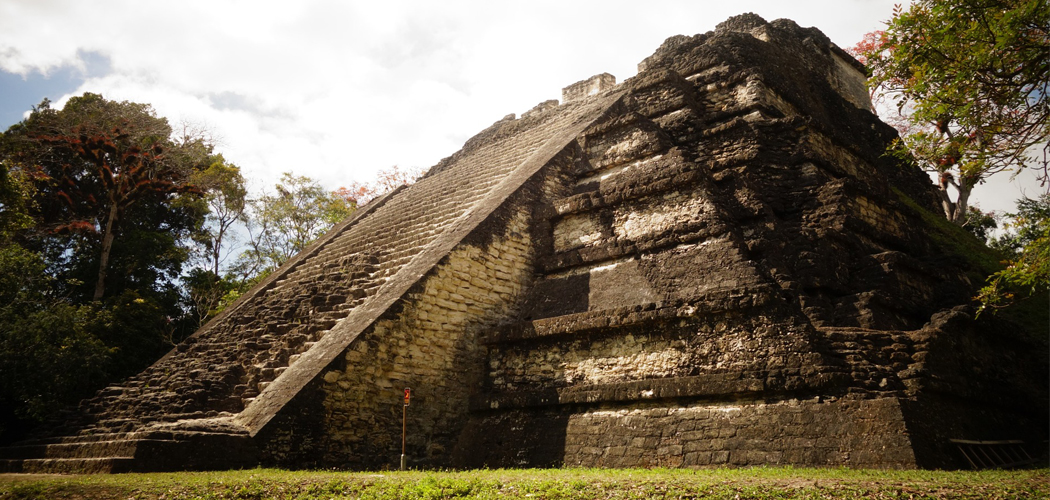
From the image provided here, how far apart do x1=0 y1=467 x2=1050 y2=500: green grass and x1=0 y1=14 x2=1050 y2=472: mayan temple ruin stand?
1.54 feet

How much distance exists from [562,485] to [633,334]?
2611 millimetres

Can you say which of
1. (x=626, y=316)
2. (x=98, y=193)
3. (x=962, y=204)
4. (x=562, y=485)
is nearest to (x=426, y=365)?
(x=626, y=316)

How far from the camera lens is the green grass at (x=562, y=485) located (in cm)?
407

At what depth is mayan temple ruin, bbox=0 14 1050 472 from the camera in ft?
19.1

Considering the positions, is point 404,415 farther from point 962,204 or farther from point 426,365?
point 962,204

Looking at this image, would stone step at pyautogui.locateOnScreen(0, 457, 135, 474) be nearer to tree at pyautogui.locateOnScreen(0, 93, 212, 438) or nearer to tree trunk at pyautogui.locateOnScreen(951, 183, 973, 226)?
tree at pyautogui.locateOnScreen(0, 93, 212, 438)

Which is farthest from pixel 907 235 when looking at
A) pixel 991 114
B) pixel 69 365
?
pixel 69 365

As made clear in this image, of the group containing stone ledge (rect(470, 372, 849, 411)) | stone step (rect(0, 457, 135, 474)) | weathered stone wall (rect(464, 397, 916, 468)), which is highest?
stone ledge (rect(470, 372, 849, 411))

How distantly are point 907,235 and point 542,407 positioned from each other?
5.51m

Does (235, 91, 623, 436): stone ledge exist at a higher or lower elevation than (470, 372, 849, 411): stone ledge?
higher

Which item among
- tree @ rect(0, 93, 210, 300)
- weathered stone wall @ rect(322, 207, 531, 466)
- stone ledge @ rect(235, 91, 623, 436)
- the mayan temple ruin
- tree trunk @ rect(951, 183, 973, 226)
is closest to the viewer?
the mayan temple ruin

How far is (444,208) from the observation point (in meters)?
10.6

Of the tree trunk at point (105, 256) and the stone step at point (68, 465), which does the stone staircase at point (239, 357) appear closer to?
the stone step at point (68, 465)

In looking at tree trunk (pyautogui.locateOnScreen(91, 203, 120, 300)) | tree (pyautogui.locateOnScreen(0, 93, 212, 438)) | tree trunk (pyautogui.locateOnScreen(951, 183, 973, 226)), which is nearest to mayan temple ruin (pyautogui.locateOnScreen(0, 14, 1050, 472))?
A: tree (pyautogui.locateOnScreen(0, 93, 212, 438))
